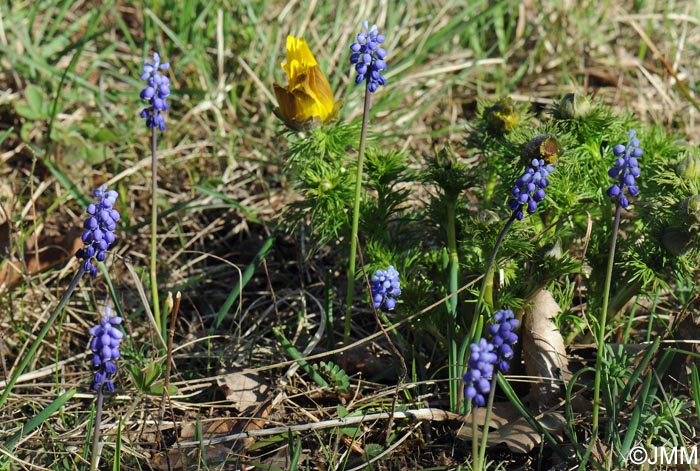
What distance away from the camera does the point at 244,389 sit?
2.54m

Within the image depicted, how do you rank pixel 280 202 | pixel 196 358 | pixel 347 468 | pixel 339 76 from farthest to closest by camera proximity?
pixel 339 76 → pixel 280 202 → pixel 196 358 → pixel 347 468

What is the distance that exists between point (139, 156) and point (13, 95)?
0.67 meters

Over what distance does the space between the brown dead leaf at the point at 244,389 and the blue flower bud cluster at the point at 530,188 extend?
100 centimetres

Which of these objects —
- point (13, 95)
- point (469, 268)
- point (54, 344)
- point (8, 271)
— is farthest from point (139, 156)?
point (469, 268)

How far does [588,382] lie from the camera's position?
246cm

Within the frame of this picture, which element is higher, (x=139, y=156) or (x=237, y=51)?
(x=237, y=51)

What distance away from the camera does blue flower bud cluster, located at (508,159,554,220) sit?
1.94 meters

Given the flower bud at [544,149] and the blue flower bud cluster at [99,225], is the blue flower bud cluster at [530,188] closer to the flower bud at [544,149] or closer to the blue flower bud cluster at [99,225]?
the flower bud at [544,149]

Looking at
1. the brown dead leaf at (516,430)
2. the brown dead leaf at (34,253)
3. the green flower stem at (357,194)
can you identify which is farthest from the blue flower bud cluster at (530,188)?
the brown dead leaf at (34,253)

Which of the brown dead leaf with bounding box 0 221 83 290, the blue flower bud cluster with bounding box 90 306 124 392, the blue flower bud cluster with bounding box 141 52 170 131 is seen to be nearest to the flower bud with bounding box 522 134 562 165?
the blue flower bud cluster with bounding box 141 52 170 131

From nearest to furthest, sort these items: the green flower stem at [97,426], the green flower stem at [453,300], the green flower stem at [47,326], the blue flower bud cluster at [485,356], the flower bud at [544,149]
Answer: the blue flower bud cluster at [485,356] < the green flower stem at [97,426] < the green flower stem at [47,326] < the flower bud at [544,149] < the green flower stem at [453,300]

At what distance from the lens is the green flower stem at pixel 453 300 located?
2312mm

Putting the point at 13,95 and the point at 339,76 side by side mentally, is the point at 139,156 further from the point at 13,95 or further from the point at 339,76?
the point at 339,76

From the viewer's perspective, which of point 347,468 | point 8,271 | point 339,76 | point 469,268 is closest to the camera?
point 347,468
